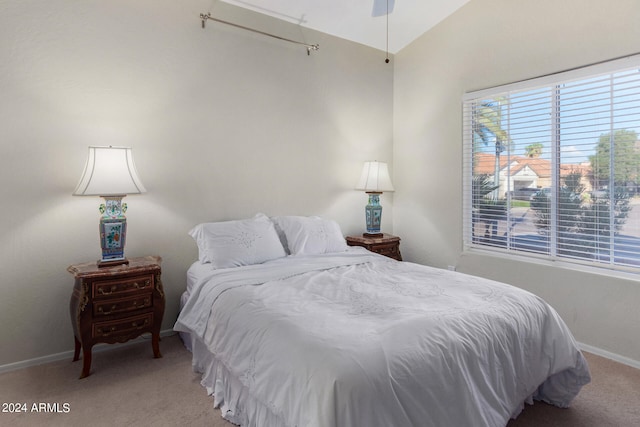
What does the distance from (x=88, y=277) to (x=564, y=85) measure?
379cm

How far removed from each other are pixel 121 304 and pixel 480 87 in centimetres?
359

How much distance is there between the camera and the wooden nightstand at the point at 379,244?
3820 millimetres

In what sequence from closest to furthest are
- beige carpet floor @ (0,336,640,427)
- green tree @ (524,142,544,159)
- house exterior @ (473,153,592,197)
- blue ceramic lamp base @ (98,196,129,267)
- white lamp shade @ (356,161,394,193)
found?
beige carpet floor @ (0,336,640,427)
blue ceramic lamp base @ (98,196,129,267)
house exterior @ (473,153,592,197)
green tree @ (524,142,544,159)
white lamp shade @ (356,161,394,193)

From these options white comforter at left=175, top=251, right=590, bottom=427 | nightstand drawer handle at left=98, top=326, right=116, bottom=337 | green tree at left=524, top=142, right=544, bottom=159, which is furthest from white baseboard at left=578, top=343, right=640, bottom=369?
nightstand drawer handle at left=98, top=326, right=116, bottom=337

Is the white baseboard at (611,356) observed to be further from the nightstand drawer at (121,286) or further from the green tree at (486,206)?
the nightstand drawer at (121,286)

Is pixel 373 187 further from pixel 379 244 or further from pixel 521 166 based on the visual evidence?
pixel 521 166

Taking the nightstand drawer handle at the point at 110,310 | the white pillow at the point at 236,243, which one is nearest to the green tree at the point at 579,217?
the white pillow at the point at 236,243

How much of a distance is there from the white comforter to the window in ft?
4.13

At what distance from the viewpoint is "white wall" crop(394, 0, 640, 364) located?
2.74m

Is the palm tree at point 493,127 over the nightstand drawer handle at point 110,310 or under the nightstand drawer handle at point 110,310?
over

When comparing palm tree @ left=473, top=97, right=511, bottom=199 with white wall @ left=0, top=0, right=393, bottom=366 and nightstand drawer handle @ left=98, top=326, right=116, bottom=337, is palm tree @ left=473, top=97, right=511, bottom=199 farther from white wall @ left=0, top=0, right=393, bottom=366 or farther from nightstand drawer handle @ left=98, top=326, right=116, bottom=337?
nightstand drawer handle @ left=98, top=326, right=116, bottom=337

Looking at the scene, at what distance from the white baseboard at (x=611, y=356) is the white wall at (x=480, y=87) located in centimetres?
2

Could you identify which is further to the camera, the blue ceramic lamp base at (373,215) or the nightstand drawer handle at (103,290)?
the blue ceramic lamp base at (373,215)

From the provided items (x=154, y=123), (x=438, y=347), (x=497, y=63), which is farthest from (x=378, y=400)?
(x=497, y=63)
